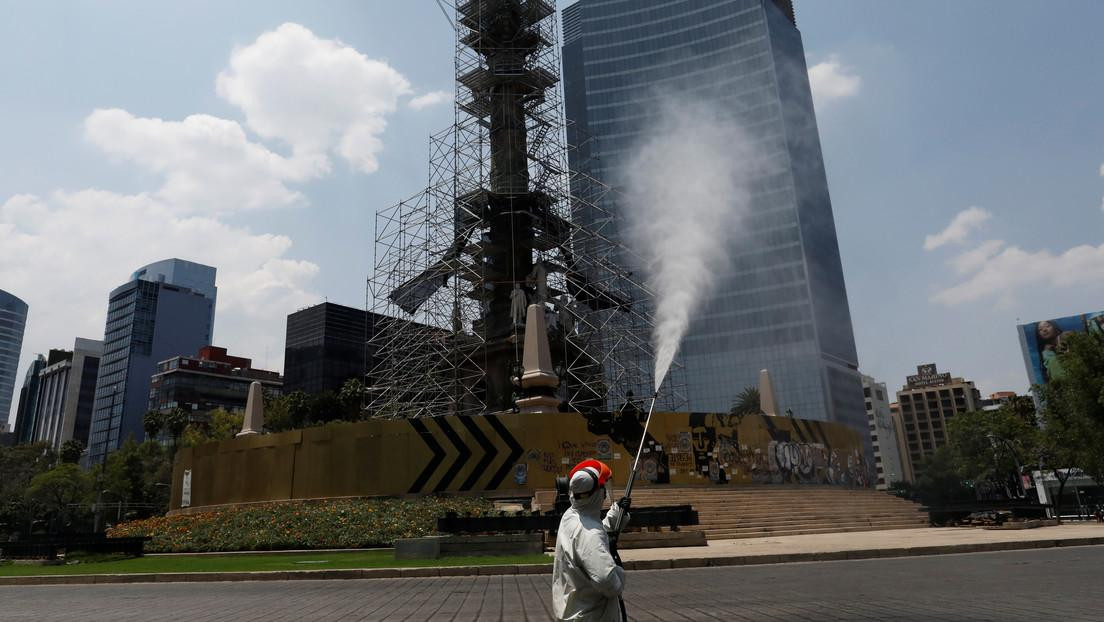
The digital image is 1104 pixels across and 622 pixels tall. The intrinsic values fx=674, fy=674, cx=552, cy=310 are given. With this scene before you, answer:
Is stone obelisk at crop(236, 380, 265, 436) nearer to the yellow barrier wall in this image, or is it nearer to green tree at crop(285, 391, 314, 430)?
the yellow barrier wall

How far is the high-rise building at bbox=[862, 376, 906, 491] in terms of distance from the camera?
144 metres

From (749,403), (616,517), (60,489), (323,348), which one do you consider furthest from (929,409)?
(616,517)

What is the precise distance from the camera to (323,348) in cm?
11869

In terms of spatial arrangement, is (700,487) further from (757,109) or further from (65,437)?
(65,437)

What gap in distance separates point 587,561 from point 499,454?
25.0 m

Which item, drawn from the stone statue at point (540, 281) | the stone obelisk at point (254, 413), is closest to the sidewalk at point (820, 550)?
the stone statue at point (540, 281)

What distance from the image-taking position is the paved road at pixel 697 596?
814 centimetres

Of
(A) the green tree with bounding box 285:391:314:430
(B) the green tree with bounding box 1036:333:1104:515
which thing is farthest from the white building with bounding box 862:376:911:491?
(B) the green tree with bounding box 1036:333:1104:515

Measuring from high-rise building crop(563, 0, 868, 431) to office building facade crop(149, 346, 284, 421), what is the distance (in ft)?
287

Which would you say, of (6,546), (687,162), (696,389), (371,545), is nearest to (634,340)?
(687,162)

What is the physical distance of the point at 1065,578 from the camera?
10.4 m

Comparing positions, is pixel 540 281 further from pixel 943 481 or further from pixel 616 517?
pixel 943 481

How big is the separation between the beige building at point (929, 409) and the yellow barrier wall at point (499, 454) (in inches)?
5797

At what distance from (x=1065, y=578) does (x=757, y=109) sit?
108 metres
